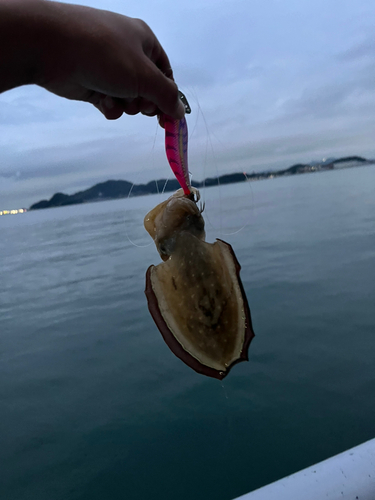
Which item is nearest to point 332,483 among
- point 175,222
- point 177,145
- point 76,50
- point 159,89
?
point 175,222

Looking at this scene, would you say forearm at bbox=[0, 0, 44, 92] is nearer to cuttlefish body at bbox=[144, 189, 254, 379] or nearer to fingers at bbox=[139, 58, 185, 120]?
fingers at bbox=[139, 58, 185, 120]

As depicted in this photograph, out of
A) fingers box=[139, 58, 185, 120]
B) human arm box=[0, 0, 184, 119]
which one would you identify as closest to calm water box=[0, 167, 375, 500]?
fingers box=[139, 58, 185, 120]

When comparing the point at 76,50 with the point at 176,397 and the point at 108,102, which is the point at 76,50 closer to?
the point at 108,102

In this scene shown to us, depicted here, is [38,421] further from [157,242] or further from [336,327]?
[336,327]

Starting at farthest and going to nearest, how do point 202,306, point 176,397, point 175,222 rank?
point 176,397, point 175,222, point 202,306

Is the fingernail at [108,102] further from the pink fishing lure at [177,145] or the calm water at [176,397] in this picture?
the calm water at [176,397]

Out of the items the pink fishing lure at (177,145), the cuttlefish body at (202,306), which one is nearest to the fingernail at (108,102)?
the pink fishing lure at (177,145)
